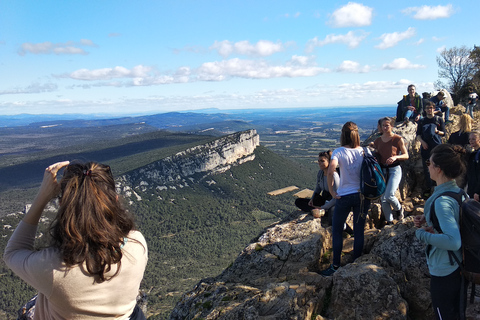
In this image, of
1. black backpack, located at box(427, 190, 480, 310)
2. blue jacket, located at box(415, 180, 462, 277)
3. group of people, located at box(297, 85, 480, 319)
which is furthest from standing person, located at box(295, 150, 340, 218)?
black backpack, located at box(427, 190, 480, 310)

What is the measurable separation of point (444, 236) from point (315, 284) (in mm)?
1897

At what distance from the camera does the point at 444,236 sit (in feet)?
10.5

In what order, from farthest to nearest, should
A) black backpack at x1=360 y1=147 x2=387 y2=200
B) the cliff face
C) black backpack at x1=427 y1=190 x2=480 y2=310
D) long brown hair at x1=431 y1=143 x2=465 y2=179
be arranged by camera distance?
the cliff face, black backpack at x1=360 y1=147 x2=387 y2=200, long brown hair at x1=431 y1=143 x2=465 y2=179, black backpack at x1=427 y1=190 x2=480 y2=310

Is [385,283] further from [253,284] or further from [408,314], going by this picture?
[253,284]

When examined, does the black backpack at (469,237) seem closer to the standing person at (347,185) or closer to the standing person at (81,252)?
the standing person at (347,185)

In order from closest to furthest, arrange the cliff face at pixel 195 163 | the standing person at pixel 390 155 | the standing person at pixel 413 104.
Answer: the standing person at pixel 390 155 → the standing person at pixel 413 104 → the cliff face at pixel 195 163

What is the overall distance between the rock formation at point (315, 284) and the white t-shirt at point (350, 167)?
1.04 metres

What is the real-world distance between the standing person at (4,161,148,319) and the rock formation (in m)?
2.24

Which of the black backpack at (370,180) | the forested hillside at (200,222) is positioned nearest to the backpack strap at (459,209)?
the black backpack at (370,180)

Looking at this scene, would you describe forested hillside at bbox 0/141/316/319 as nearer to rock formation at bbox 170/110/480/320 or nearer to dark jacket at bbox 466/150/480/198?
rock formation at bbox 170/110/480/320

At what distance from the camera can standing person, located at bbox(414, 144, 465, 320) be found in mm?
3209

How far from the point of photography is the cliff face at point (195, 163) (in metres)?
82.2

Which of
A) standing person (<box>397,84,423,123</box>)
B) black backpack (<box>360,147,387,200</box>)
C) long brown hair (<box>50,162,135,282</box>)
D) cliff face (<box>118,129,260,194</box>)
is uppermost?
standing person (<box>397,84,423,123</box>)

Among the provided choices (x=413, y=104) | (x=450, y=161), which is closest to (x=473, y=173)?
(x=450, y=161)
